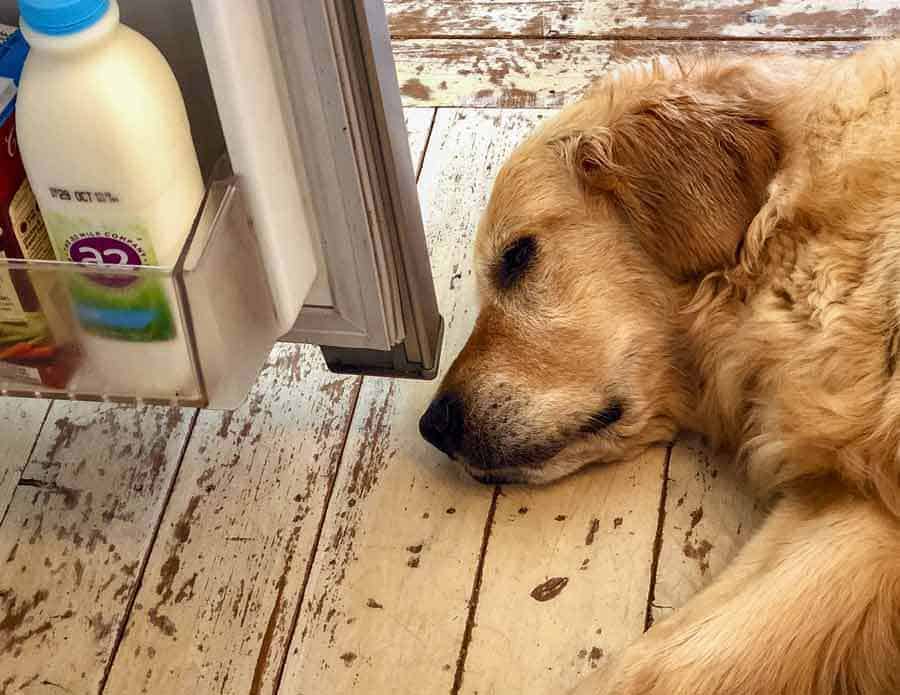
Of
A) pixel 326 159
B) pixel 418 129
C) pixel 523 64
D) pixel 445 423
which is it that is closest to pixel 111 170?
pixel 326 159

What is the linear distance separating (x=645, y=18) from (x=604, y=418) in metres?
1.08

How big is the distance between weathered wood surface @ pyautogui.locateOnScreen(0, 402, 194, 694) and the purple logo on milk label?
1.52ft

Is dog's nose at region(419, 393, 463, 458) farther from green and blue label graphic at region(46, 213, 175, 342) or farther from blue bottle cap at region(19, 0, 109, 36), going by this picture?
A: blue bottle cap at region(19, 0, 109, 36)

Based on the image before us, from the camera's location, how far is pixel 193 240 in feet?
3.98

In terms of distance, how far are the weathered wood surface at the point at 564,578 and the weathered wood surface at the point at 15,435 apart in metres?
0.67

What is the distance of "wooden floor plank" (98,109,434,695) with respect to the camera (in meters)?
1.41

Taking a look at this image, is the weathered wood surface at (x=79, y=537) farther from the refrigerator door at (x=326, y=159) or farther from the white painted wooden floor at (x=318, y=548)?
the refrigerator door at (x=326, y=159)

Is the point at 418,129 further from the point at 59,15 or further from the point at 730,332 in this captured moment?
the point at 59,15

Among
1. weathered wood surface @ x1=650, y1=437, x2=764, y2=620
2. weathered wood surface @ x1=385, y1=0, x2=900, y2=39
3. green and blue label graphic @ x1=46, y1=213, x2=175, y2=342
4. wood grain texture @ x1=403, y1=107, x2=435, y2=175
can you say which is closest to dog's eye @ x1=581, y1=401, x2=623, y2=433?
weathered wood surface @ x1=650, y1=437, x2=764, y2=620

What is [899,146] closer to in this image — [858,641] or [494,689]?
[858,641]

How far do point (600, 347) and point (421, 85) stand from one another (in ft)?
2.95

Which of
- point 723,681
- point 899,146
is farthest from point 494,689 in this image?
point 899,146

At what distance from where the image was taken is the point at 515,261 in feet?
5.04

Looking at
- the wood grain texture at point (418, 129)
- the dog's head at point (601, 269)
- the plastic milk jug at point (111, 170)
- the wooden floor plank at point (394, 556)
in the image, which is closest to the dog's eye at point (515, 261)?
the dog's head at point (601, 269)
